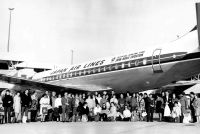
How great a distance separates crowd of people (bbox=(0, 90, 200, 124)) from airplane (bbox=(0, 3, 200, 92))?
197 cm

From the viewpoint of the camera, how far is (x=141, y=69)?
1791 cm

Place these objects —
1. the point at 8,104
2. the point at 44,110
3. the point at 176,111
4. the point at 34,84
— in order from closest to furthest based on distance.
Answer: the point at 8,104 < the point at 176,111 < the point at 44,110 < the point at 34,84

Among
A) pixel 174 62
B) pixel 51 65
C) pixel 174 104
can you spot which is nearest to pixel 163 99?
pixel 174 104

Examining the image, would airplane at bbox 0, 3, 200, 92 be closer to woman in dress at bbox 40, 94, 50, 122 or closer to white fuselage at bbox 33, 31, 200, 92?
white fuselage at bbox 33, 31, 200, 92

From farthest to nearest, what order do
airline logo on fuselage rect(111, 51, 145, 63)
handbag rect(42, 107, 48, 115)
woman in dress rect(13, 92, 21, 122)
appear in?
airline logo on fuselage rect(111, 51, 145, 63), handbag rect(42, 107, 48, 115), woman in dress rect(13, 92, 21, 122)

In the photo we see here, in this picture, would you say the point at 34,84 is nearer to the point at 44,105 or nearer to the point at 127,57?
the point at 44,105

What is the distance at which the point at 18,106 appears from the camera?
14211mm

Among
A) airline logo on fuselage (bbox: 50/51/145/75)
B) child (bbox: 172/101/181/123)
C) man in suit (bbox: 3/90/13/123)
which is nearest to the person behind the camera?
man in suit (bbox: 3/90/13/123)

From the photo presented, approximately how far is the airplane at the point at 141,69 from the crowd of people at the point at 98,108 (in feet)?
6.47

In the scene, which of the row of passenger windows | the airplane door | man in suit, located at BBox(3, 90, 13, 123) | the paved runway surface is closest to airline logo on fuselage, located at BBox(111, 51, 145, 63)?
the row of passenger windows

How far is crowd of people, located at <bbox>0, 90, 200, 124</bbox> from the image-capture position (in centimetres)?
1420

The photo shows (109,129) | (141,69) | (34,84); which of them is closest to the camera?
(109,129)

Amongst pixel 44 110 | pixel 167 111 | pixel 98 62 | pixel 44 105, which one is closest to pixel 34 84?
pixel 98 62

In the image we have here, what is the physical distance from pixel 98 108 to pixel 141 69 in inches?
164
